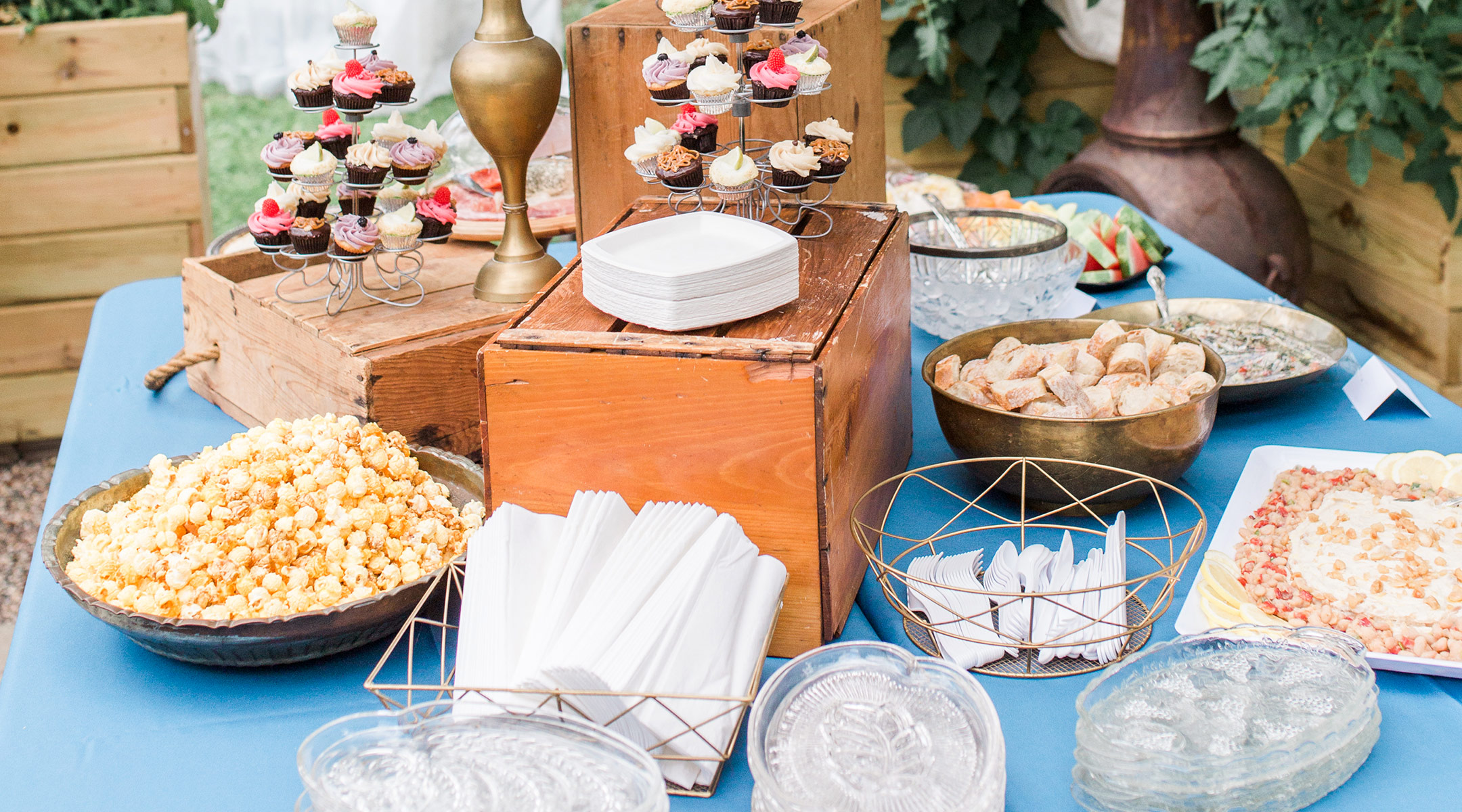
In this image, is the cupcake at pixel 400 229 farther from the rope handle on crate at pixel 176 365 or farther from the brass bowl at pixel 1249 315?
the brass bowl at pixel 1249 315

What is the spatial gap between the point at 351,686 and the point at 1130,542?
766 millimetres

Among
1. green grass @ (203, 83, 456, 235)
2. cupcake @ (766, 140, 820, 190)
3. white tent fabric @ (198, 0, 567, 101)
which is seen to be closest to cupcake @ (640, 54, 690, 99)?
cupcake @ (766, 140, 820, 190)

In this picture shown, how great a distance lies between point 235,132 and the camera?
561 cm

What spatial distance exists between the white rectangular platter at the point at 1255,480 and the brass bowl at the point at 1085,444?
7 centimetres

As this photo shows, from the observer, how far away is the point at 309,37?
236 inches

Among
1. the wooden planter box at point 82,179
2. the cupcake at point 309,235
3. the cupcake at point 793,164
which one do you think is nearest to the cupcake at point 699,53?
the cupcake at point 793,164

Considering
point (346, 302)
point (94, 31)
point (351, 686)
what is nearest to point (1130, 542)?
point (351, 686)

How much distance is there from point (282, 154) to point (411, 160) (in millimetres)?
160

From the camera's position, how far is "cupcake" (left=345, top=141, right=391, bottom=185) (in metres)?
1.38

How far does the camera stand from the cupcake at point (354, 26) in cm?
139

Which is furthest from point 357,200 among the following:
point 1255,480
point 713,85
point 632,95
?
point 1255,480

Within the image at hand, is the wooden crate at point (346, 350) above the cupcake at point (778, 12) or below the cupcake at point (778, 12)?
below

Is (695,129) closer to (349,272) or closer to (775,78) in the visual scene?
(775,78)

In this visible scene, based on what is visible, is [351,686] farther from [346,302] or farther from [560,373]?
[346,302]
